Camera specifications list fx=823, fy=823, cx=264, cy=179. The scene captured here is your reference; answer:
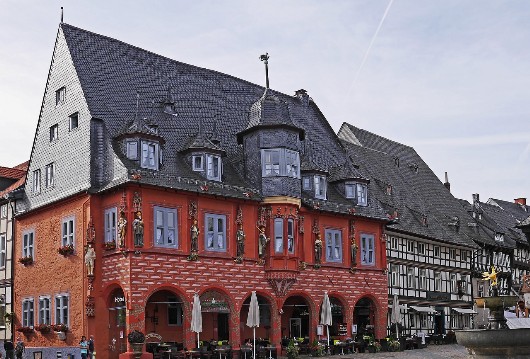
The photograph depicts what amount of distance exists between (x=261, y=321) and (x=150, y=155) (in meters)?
11.2

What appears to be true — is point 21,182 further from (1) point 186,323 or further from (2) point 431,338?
(2) point 431,338

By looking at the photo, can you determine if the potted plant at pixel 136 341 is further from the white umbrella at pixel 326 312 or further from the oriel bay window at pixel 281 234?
the white umbrella at pixel 326 312

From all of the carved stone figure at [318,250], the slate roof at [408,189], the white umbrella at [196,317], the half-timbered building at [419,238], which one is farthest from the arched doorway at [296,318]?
the slate roof at [408,189]

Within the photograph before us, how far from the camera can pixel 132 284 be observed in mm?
35344

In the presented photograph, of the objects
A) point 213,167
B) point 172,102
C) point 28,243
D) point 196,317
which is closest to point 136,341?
point 196,317

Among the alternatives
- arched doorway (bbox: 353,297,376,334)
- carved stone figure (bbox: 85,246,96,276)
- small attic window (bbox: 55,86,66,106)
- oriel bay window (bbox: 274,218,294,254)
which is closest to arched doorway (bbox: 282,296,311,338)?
arched doorway (bbox: 353,297,376,334)

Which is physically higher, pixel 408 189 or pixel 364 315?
pixel 408 189

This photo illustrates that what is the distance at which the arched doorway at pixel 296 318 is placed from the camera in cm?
4484

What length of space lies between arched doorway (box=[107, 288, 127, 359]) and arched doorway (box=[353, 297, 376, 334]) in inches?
652

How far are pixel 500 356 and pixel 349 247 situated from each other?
63.5 ft

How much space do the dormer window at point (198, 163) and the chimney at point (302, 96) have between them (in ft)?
50.2

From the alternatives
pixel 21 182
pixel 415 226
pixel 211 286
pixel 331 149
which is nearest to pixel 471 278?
pixel 415 226

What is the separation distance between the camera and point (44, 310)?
132 feet

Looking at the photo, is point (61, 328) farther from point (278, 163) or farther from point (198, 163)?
point (278, 163)
